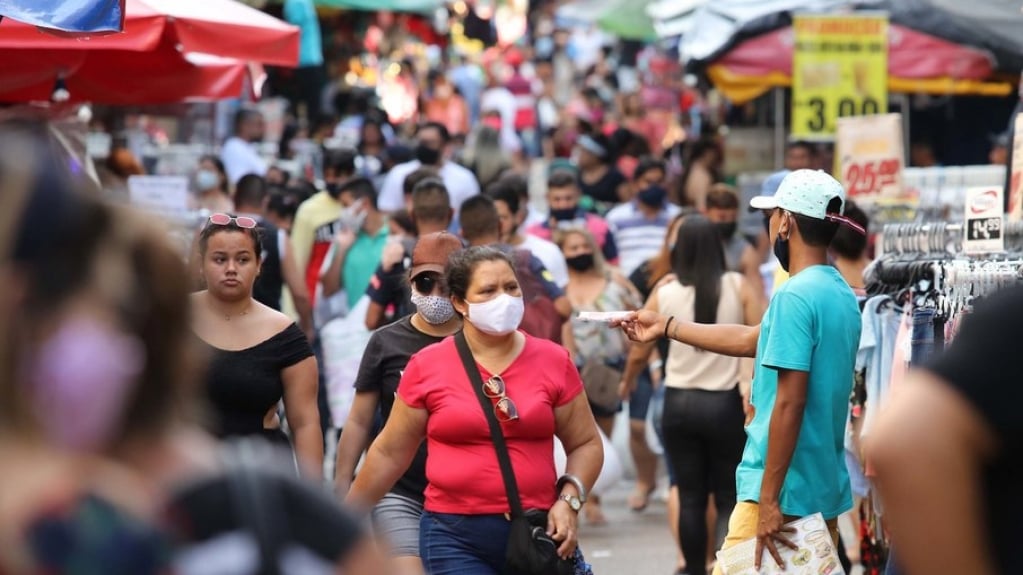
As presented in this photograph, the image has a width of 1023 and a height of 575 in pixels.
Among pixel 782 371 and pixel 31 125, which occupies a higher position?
pixel 31 125

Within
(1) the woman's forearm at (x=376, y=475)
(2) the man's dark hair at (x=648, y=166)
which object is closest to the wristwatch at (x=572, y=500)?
(1) the woman's forearm at (x=376, y=475)

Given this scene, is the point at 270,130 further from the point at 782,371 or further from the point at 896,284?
the point at 782,371

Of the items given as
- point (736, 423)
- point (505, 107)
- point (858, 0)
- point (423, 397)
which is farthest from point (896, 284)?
point (505, 107)

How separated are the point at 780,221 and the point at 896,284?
62.9 inches

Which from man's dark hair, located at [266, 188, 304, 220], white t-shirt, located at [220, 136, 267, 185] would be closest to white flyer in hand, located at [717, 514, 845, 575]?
man's dark hair, located at [266, 188, 304, 220]

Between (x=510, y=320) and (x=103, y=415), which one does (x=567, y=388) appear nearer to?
(x=510, y=320)

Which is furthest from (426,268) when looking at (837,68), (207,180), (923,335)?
(207,180)

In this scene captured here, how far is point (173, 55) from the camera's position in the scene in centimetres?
1170

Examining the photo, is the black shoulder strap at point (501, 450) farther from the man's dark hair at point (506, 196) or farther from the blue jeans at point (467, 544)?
the man's dark hair at point (506, 196)

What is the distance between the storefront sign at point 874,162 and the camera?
1109 cm

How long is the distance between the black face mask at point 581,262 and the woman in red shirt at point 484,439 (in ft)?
14.7

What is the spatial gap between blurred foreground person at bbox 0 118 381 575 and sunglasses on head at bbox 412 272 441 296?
4.59 metres

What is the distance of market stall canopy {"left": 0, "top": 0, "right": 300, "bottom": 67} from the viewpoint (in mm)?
9217

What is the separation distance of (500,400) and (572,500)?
422 millimetres
